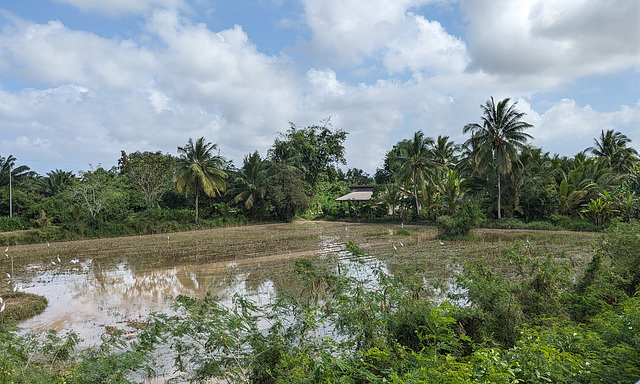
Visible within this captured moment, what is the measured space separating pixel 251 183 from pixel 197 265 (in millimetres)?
17450

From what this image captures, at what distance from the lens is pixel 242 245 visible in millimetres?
18438

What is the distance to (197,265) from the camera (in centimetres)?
1359

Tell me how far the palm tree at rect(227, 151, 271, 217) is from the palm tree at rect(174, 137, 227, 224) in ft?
7.80

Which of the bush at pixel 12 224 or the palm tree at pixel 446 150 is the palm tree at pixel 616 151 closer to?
the palm tree at pixel 446 150

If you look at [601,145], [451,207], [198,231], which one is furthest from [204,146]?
[601,145]

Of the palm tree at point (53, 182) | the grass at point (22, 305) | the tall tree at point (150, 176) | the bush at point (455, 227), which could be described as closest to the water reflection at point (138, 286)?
the grass at point (22, 305)

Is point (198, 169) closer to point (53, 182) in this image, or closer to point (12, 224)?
point (12, 224)

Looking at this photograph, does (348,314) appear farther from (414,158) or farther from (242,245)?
(414,158)

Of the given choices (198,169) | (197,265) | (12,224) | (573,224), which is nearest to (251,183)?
(198,169)

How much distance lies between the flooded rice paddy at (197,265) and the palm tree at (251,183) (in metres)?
8.90

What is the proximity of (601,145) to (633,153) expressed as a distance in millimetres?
2258

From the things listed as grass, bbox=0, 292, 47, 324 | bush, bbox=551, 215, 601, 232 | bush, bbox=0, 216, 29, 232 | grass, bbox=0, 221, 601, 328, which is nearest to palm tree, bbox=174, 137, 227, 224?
grass, bbox=0, 221, 601, 328

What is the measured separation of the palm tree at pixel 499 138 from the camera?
2222 cm

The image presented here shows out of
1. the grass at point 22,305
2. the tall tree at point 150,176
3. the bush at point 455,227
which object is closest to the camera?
the grass at point 22,305
